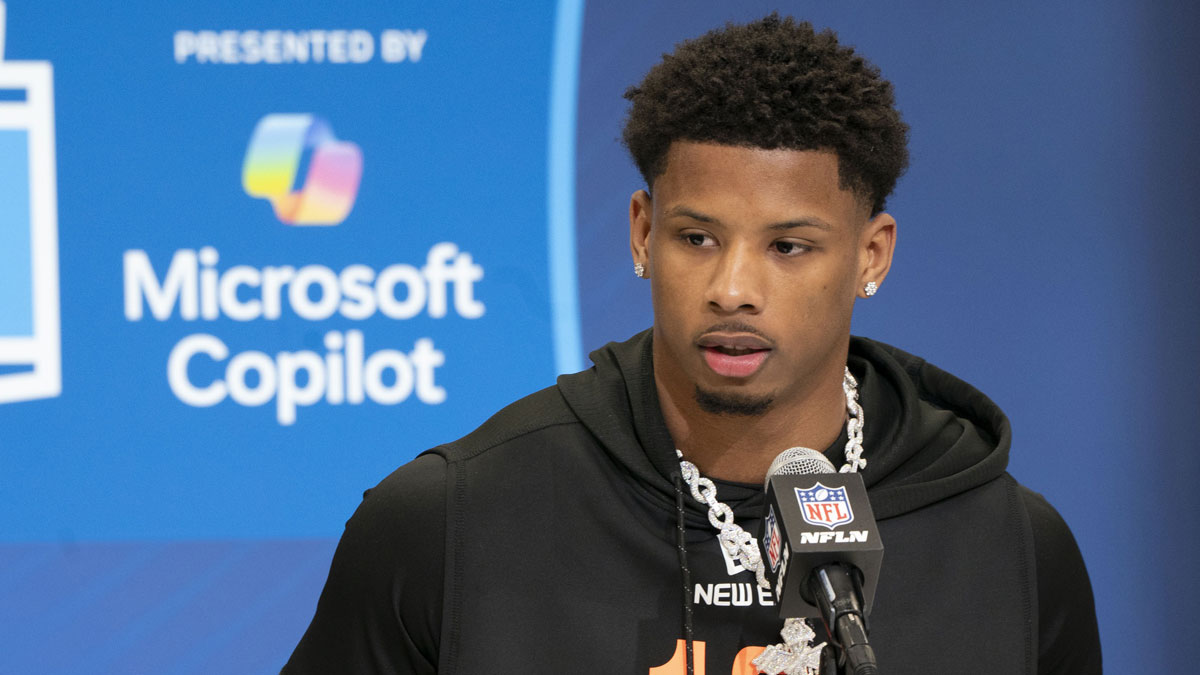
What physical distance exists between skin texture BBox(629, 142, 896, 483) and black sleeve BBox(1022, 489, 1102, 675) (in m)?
0.36

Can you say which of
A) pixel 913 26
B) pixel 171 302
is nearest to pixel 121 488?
pixel 171 302

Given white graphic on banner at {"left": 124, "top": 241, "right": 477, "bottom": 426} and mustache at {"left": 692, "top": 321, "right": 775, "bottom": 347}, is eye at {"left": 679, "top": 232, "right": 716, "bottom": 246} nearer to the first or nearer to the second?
mustache at {"left": 692, "top": 321, "right": 775, "bottom": 347}

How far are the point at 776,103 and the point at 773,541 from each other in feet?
1.76

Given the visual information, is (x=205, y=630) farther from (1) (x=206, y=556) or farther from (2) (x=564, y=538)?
(2) (x=564, y=538)

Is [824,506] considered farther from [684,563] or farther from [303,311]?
[303,311]

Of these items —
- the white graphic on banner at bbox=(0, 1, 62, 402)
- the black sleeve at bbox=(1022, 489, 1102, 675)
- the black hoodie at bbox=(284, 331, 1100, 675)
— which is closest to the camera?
the black hoodie at bbox=(284, 331, 1100, 675)

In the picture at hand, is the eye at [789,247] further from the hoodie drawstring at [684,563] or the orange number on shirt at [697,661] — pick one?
the orange number on shirt at [697,661]

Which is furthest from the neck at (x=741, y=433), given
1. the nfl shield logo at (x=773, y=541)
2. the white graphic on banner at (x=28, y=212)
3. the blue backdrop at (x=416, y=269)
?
the white graphic on banner at (x=28, y=212)

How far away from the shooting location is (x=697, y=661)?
152 cm

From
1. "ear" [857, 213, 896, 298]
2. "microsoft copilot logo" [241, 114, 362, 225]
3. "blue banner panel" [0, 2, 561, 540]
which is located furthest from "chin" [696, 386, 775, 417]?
"microsoft copilot logo" [241, 114, 362, 225]

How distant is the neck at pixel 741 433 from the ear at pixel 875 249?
14 centimetres

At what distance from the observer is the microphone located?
1.07 m

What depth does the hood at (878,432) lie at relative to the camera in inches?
62.3

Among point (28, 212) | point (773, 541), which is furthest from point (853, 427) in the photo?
point (28, 212)
